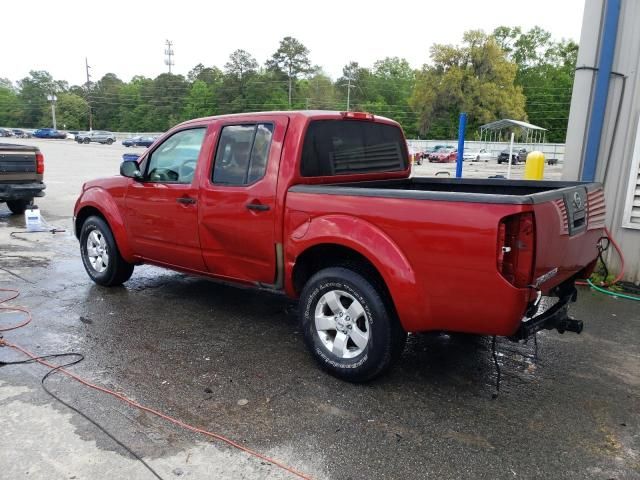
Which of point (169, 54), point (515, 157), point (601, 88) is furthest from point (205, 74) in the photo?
point (601, 88)

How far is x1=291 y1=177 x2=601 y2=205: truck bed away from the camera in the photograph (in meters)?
2.92

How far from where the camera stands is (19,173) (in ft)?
33.8

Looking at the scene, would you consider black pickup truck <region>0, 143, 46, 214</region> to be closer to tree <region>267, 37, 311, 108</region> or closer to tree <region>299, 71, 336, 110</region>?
tree <region>299, 71, 336, 110</region>

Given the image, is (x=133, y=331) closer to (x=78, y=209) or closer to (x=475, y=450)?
(x=78, y=209)

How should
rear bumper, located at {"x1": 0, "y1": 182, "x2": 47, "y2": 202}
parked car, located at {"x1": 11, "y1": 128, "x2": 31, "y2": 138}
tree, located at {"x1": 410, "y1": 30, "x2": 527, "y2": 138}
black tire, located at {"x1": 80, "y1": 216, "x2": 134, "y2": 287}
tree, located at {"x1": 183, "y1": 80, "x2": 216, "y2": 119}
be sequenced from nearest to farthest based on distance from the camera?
1. black tire, located at {"x1": 80, "y1": 216, "x2": 134, "y2": 287}
2. rear bumper, located at {"x1": 0, "y1": 182, "x2": 47, "y2": 202}
3. tree, located at {"x1": 410, "y1": 30, "x2": 527, "y2": 138}
4. parked car, located at {"x1": 11, "y1": 128, "x2": 31, "y2": 138}
5. tree, located at {"x1": 183, "y1": 80, "x2": 216, "y2": 119}

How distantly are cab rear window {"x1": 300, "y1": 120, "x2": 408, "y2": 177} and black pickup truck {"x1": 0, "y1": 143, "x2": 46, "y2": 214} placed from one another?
841 centimetres

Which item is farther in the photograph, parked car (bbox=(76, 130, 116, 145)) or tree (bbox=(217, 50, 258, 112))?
tree (bbox=(217, 50, 258, 112))

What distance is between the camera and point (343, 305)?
12.2ft

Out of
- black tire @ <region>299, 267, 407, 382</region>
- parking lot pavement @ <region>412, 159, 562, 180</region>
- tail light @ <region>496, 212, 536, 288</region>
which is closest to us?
tail light @ <region>496, 212, 536, 288</region>

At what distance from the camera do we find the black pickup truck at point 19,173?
1007cm

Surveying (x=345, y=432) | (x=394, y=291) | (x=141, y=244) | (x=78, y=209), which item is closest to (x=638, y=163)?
(x=394, y=291)

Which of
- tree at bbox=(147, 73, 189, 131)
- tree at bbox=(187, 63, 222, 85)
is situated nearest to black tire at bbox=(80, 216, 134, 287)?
tree at bbox=(147, 73, 189, 131)

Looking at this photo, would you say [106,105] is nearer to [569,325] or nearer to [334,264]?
[334,264]

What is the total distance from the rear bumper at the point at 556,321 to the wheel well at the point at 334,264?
828mm
